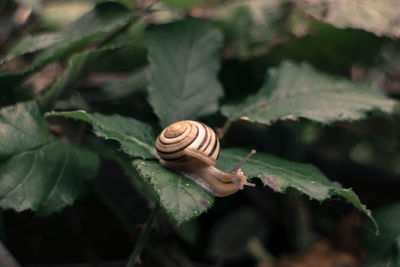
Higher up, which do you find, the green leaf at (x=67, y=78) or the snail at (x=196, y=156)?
the green leaf at (x=67, y=78)

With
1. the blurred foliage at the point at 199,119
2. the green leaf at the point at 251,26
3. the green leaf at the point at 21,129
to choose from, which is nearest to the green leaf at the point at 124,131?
the blurred foliage at the point at 199,119

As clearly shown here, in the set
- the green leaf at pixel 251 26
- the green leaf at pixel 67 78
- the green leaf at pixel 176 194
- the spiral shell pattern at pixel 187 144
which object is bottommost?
the green leaf at pixel 251 26

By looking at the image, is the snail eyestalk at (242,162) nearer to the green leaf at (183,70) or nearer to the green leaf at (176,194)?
the green leaf at (176,194)

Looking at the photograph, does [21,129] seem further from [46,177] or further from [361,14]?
[361,14]

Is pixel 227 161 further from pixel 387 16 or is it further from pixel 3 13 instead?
pixel 3 13

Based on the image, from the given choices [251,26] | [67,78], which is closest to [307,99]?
[251,26]

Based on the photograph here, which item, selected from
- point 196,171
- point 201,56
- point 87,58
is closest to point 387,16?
point 201,56

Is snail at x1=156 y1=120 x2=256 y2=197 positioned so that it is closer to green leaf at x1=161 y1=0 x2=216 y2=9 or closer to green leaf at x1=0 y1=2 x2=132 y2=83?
green leaf at x1=0 y1=2 x2=132 y2=83

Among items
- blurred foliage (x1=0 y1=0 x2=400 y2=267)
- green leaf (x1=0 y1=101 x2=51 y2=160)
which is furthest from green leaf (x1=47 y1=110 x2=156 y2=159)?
green leaf (x1=0 y1=101 x2=51 y2=160)

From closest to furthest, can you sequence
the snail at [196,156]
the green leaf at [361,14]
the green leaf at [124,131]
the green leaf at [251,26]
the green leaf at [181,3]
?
the green leaf at [124,131]
the snail at [196,156]
the green leaf at [361,14]
the green leaf at [181,3]
the green leaf at [251,26]
